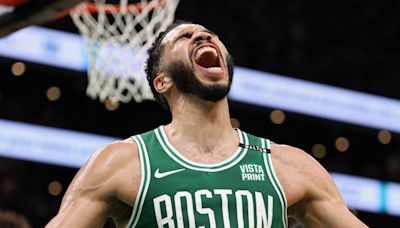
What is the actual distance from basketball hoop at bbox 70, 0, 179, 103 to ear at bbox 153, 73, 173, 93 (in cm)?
351

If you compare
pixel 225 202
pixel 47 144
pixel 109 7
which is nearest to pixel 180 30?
pixel 225 202

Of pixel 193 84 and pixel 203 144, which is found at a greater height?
pixel 193 84

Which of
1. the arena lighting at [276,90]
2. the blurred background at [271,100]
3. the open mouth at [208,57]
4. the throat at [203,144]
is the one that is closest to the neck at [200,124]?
the throat at [203,144]

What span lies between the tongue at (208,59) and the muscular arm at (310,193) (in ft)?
1.24

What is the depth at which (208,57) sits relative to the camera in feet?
9.96

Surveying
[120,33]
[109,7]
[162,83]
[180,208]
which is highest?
[162,83]

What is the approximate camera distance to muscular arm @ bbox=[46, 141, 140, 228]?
2.76 meters

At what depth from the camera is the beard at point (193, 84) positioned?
2947mm

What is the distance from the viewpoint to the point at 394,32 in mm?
12891

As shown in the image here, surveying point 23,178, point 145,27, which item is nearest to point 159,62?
point 145,27

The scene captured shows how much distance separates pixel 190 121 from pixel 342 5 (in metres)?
10.2

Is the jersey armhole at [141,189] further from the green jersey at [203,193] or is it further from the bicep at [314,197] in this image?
the bicep at [314,197]

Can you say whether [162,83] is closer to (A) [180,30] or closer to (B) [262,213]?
(A) [180,30]

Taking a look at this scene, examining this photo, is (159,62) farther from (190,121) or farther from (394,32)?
(394,32)
